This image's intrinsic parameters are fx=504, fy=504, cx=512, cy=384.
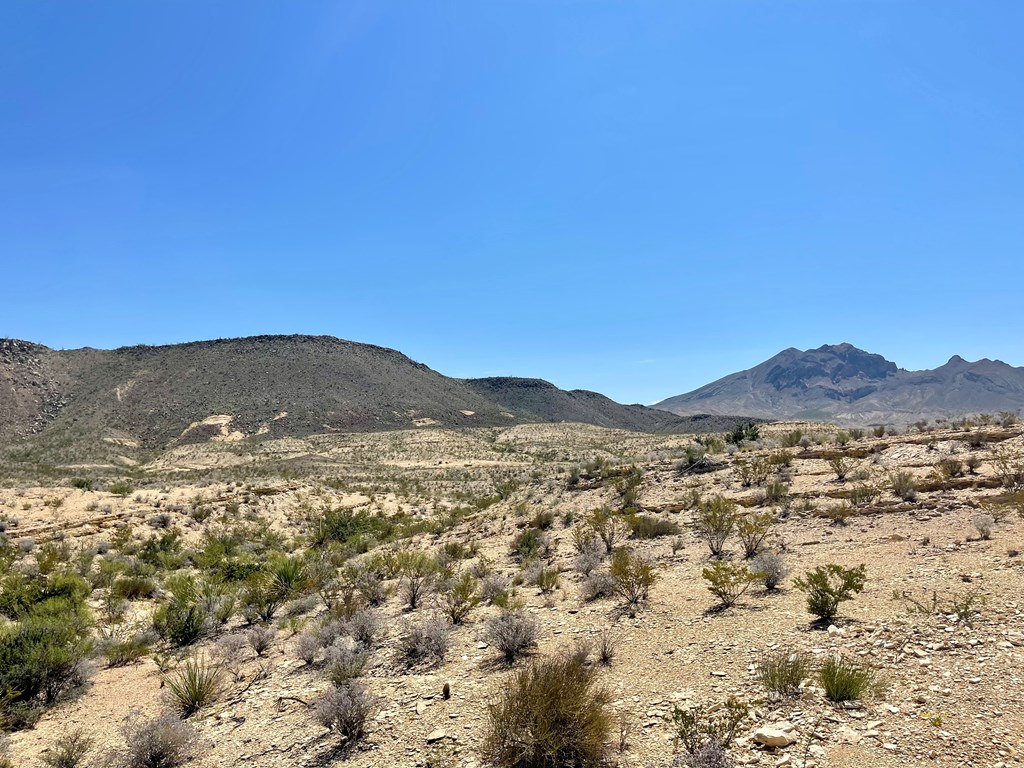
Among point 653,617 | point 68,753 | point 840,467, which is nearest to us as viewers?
point 68,753

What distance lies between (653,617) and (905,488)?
9218 millimetres

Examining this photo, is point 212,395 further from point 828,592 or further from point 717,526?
point 828,592

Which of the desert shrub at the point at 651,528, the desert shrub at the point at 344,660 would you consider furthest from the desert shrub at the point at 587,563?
the desert shrub at the point at 344,660

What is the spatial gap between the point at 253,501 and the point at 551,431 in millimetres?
54803

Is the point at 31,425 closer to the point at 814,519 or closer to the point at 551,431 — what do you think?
the point at 551,431

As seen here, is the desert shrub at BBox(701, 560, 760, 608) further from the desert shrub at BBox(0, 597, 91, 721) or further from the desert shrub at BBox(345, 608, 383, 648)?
the desert shrub at BBox(0, 597, 91, 721)

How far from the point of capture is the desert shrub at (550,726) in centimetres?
464

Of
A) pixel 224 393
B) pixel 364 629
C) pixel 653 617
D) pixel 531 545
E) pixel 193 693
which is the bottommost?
pixel 193 693

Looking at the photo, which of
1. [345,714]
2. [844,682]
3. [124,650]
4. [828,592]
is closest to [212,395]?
[124,650]

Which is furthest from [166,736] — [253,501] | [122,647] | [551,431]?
[551,431]

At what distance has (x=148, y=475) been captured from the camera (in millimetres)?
42000

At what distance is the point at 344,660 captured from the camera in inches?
289

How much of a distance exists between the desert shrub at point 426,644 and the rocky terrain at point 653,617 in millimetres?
101

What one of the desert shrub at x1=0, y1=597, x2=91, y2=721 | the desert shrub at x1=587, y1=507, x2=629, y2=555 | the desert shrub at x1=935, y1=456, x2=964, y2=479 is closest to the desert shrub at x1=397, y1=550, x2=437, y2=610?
the desert shrub at x1=587, y1=507, x2=629, y2=555
